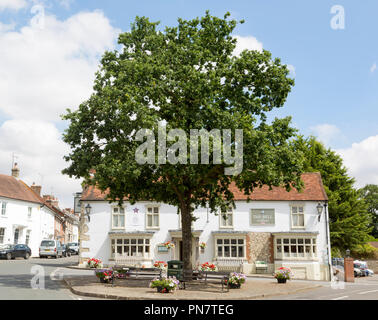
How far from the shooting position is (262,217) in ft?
109

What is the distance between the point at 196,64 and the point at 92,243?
66.2 ft

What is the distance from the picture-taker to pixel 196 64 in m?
19.5

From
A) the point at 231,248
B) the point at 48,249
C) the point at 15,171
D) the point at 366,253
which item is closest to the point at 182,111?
the point at 231,248

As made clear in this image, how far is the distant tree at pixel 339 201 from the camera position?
148ft

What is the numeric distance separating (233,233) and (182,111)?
16.8 m

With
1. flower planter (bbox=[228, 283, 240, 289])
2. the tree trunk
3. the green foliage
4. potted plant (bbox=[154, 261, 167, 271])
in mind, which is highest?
the tree trunk

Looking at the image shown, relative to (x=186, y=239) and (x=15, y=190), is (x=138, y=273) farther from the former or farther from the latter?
(x=15, y=190)

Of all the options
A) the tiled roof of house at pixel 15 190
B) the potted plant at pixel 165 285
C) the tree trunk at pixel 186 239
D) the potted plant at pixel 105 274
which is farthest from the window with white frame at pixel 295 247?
the tiled roof of house at pixel 15 190

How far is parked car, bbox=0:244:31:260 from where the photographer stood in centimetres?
3941

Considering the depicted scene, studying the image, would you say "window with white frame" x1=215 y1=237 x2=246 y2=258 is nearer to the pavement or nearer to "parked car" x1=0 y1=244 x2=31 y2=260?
the pavement

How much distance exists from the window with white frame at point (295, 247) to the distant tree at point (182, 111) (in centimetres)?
1317

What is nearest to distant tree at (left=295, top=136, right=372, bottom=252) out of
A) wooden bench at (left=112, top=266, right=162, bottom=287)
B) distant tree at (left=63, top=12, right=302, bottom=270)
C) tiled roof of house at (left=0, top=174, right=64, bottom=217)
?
distant tree at (left=63, top=12, right=302, bottom=270)

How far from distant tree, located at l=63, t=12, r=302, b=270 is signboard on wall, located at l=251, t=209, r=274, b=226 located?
41.6 feet
